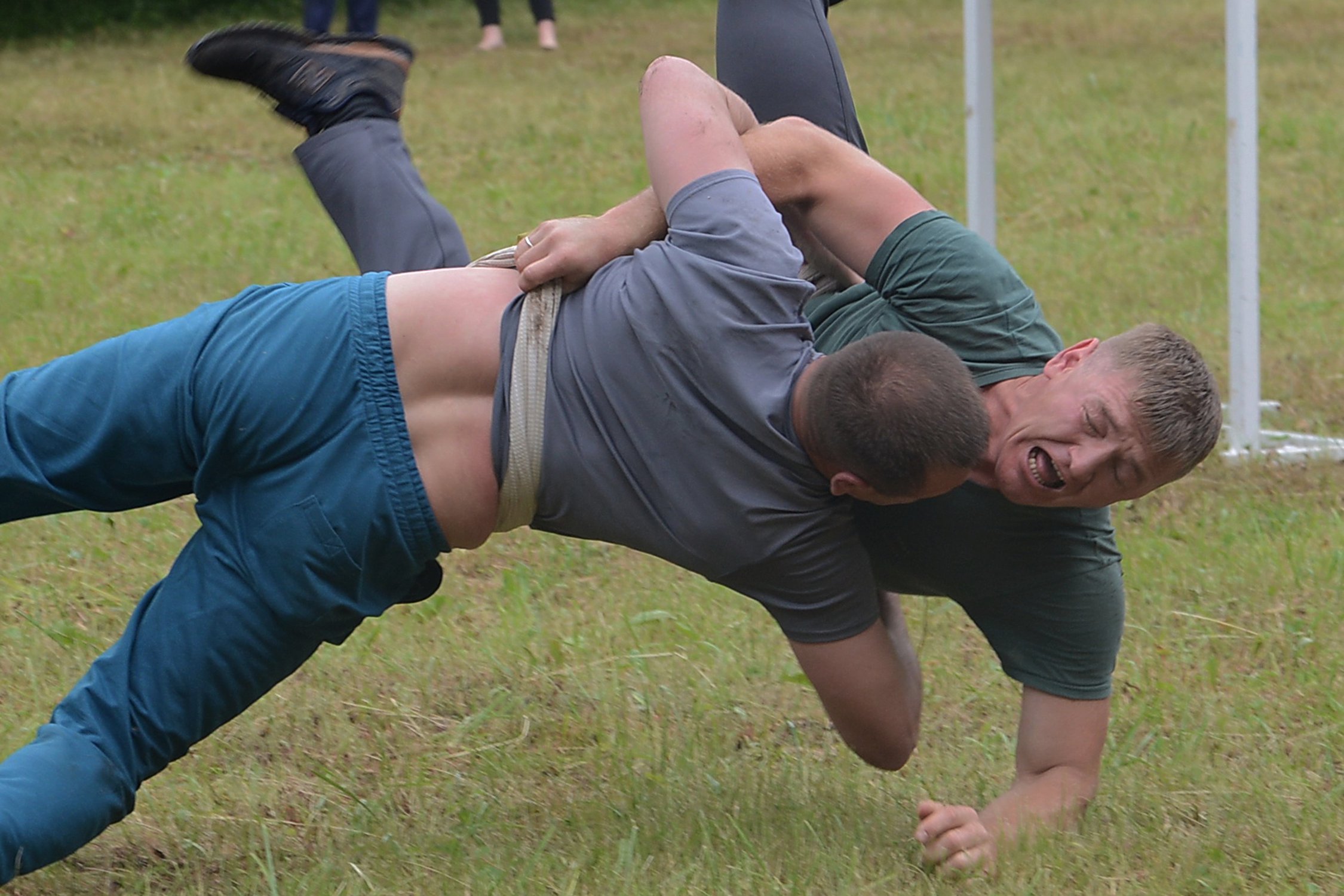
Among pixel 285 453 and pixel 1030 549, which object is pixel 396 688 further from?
pixel 1030 549

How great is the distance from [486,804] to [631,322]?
3.43 ft

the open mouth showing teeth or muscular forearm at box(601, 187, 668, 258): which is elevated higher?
muscular forearm at box(601, 187, 668, 258)

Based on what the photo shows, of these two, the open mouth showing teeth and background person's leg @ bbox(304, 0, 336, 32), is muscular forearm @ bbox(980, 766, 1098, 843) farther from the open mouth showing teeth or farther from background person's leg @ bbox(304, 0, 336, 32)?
background person's leg @ bbox(304, 0, 336, 32)

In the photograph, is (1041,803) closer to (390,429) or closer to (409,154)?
(390,429)

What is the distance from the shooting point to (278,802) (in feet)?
9.84

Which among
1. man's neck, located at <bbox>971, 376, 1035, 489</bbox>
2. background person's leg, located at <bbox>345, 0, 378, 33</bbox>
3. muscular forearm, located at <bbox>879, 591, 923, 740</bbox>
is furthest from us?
background person's leg, located at <bbox>345, 0, 378, 33</bbox>

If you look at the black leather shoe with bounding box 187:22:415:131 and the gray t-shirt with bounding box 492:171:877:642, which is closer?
the gray t-shirt with bounding box 492:171:877:642

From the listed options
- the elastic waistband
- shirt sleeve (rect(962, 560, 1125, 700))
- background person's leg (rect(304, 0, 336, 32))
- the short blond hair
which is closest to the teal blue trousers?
the elastic waistband

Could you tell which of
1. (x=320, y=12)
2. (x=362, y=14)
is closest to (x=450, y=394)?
(x=362, y=14)

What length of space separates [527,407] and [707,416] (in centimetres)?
28

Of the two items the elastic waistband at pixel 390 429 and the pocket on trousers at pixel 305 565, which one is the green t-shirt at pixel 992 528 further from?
the pocket on trousers at pixel 305 565

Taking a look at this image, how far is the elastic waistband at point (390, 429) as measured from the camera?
2.43 m

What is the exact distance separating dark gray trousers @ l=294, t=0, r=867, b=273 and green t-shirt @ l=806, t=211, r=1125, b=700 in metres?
0.55

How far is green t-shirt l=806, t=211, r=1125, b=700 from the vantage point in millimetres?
2607
